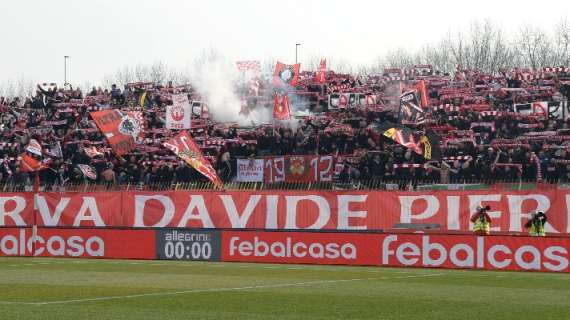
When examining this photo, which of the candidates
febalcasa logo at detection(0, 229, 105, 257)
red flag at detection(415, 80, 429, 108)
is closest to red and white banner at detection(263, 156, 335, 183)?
red flag at detection(415, 80, 429, 108)

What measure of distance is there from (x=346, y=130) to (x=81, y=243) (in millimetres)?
15491

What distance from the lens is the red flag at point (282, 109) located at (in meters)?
50.5

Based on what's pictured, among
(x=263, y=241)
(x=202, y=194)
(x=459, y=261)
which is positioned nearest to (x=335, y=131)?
(x=202, y=194)

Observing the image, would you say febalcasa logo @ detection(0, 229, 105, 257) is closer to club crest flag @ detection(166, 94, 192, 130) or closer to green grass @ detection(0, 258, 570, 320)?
green grass @ detection(0, 258, 570, 320)

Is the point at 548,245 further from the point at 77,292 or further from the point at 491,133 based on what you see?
the point at 491,133

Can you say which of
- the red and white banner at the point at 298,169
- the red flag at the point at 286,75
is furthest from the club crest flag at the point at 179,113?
the red flag at the point at 286,75

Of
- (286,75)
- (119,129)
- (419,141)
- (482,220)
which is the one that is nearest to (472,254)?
(482,220)

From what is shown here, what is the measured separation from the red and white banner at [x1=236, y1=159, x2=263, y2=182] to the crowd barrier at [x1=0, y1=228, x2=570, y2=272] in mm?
12050

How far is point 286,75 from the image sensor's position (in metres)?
59.6

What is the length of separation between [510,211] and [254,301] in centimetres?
1697

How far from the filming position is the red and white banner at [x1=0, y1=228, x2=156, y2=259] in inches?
1412

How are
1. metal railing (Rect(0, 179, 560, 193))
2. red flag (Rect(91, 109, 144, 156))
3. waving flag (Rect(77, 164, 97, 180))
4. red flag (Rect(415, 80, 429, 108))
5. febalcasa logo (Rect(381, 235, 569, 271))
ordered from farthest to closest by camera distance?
red flag (Rect(91, 109, 144, 156)) < waving flag (Rect(77, 164, 97, 180)) < red flag (Rect(415, 80, 429, 108)) < metal railing (Rect(0, 179, 560, 193)) < febalcasa logo (Rect(381, 235, 569, 271))

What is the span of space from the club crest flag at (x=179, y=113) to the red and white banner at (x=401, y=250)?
1530 cm

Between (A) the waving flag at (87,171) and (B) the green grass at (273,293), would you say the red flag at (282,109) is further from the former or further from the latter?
(B) the green grass at (273,293)
